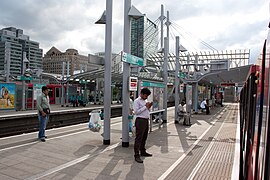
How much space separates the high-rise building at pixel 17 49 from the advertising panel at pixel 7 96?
10.9 meters

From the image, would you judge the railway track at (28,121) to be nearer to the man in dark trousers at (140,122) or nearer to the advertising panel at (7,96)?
the advertising panel at (7,96)

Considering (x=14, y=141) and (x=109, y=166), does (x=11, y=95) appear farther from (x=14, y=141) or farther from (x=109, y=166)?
(x=109, y=166)

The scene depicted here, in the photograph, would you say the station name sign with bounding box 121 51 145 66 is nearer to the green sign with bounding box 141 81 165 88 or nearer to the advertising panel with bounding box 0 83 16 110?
the green sign with bounding box 141 81 165 88

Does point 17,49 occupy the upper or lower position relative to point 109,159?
upper

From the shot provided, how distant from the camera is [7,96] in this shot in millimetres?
16328

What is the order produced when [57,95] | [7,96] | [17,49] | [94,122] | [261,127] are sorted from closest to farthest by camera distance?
1. [261,127]
2. [94,122]
3. [7,96]
4. [57,95]
5. [17,49]

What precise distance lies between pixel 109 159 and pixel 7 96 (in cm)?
1338

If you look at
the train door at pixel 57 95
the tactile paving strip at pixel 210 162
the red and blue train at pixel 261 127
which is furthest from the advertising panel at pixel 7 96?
the red and blue train at pixel 261 127

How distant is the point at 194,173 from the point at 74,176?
2.22 meters

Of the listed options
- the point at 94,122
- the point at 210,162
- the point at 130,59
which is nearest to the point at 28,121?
the point at 94,122

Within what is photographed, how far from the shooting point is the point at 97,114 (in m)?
7.39

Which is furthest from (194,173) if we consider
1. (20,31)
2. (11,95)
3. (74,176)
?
(20,31)

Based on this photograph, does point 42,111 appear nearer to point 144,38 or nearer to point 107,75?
point 107,75

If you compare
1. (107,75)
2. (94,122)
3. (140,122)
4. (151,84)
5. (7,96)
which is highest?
(107,75)
